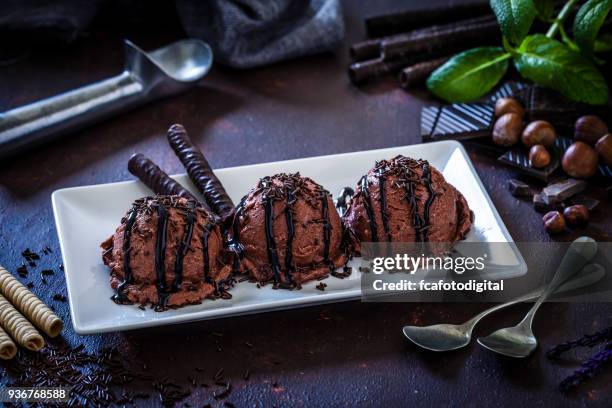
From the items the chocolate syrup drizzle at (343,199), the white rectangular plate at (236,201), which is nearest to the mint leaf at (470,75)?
the white rectangular plate at (236,201)

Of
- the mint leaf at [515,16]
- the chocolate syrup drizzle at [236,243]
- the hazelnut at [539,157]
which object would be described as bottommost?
the hazelnut at [539,157]

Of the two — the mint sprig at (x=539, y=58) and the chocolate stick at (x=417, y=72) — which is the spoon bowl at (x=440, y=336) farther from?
the chocolate stick at (x=417, y=72)

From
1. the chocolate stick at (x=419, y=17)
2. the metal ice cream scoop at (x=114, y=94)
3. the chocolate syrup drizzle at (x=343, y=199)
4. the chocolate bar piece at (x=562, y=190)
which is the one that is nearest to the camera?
the chocolate syrup drizzle at (x=343, y=199)

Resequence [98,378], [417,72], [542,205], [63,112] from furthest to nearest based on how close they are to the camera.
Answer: [417,72] < [63,112] < [542,205] < [98,378]

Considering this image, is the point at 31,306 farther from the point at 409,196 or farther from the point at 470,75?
the point at 470,75

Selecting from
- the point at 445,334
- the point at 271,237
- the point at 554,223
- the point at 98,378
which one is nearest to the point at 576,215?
the point at 554,223
